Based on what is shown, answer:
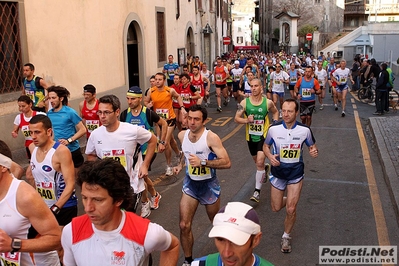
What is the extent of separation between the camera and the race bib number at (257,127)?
800 centimetres

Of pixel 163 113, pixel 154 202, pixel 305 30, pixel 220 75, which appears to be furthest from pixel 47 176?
pixel 305 30

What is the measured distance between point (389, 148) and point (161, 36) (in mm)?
13079

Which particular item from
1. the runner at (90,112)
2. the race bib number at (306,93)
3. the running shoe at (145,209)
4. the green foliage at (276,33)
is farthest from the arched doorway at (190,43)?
the green foliage at (276,33)

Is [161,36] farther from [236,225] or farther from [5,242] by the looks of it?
[236,225]

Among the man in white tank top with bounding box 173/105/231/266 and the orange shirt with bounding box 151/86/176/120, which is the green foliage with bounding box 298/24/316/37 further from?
the man in white tank top with bounding box 173/105/231/266

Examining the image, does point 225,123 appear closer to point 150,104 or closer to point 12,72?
point 150,104

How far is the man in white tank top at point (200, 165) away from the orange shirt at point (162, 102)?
4.21 m

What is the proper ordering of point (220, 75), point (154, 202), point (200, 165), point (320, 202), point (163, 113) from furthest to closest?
1. point (220, 75)
2. point (163, 113)
3. point (320, 202)
4. point (154, 202)
5. point (200, 165)

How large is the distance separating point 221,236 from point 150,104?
746 cm

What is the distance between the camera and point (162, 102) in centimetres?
967

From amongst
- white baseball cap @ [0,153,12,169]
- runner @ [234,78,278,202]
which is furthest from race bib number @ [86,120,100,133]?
white baseball cap @ [0,153,12,169]

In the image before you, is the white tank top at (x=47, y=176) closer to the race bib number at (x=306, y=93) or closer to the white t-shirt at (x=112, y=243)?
the white t-shirt at (x=112, y=243)

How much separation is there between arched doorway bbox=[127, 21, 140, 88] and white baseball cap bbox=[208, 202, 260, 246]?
16316 mm

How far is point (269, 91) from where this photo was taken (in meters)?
16.7
